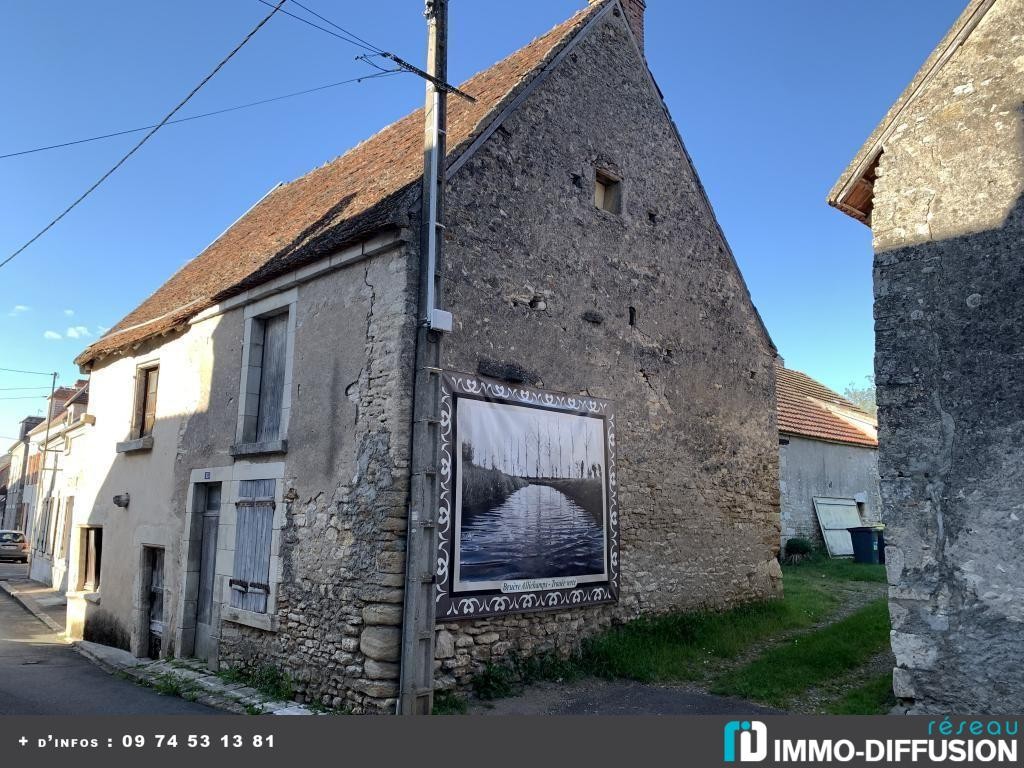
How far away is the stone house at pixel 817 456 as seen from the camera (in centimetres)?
1666

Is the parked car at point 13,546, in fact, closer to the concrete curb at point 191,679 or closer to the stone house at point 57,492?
the stone house at point 57,492

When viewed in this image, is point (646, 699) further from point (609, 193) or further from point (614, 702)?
point (609, 193)

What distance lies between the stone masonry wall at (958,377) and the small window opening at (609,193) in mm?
4141

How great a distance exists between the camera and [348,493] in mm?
7328

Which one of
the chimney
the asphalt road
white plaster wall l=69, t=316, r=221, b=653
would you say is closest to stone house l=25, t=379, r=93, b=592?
white plaster wall l=69, t=316, r=221, b=653

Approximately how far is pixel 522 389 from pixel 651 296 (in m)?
2.93

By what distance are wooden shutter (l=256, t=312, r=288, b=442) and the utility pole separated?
8.05 feet

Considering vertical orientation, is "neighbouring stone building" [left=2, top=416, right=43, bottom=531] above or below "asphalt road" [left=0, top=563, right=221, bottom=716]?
above

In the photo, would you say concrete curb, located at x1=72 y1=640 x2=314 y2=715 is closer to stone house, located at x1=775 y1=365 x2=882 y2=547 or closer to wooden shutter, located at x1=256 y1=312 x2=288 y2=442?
wooden shutter, located at x1=256 y1=312 x2=288 y2=442

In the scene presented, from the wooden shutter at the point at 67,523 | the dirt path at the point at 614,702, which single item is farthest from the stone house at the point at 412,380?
the wooden shutter at the point at 67,523

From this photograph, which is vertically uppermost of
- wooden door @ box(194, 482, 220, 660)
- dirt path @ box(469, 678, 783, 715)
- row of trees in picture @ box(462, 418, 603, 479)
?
row of trees in picture @ box(462, 418, 603, 479)

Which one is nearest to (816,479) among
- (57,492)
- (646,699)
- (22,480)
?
(646,699)

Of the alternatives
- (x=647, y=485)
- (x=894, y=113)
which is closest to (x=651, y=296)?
(x=647, y=485)

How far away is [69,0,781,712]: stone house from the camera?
729cm
